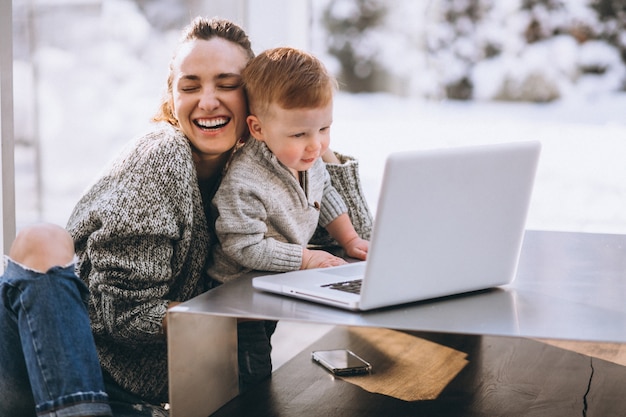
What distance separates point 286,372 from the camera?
1.80 m

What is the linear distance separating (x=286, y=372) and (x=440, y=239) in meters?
0.62

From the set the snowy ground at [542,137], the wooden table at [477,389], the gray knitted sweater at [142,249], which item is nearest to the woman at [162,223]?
the gray knitted sweater at [142,249]

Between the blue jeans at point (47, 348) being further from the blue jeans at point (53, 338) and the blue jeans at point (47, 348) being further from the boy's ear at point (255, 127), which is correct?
the boy's ear at point (255, 127)

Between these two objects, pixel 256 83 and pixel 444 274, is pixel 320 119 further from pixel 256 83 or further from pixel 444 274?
pixel 444 274

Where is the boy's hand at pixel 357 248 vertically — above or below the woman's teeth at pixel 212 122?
below

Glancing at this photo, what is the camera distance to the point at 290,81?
5.11 feet

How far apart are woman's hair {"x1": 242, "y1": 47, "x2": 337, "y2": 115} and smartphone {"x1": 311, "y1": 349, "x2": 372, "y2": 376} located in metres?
0.57

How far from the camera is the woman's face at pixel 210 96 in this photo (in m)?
1.64

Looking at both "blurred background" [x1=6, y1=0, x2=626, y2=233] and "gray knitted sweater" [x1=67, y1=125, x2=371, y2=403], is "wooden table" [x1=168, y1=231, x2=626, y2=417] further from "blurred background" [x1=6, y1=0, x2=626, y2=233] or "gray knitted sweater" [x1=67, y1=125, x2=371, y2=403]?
"blurred background" [x1=6, y1=0, x2=626, y2=233]

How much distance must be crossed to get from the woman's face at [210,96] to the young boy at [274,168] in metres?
0.03

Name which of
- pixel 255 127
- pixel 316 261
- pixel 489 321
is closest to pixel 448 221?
pixel 489 321

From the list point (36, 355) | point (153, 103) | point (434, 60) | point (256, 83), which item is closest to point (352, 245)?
point (256, 83)

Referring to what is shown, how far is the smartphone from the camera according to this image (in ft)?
5.98

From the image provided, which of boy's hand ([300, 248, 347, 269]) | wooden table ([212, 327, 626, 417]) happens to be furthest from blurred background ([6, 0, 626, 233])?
boy's hand ([300, 248, 347, 269])
